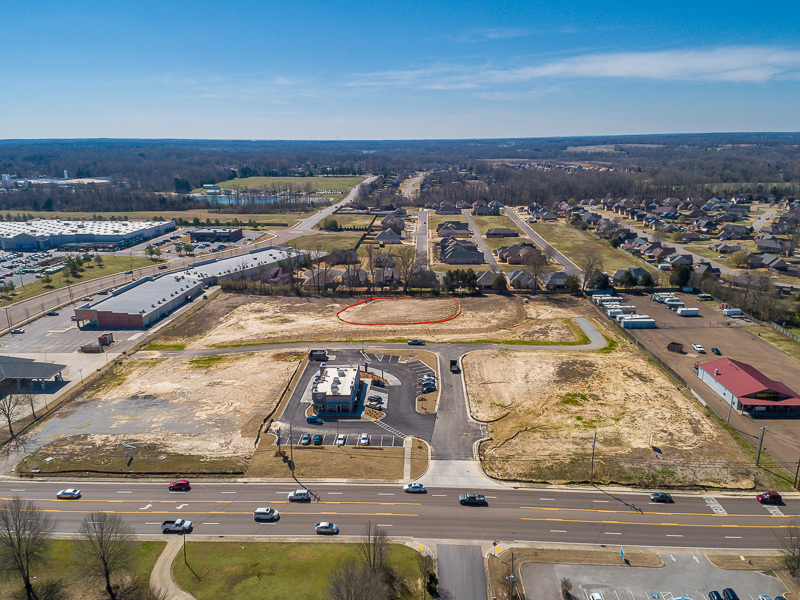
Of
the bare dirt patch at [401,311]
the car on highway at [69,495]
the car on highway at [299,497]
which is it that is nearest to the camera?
the car on highway at [299,497]

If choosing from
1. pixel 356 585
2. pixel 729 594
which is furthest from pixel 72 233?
pixel 729 594

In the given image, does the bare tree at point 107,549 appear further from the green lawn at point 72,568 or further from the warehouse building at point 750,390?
the warehouse building at point 750,390

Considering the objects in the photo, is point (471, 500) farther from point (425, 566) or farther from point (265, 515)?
point (265, 515)

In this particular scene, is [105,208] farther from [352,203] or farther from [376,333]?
[376,333]

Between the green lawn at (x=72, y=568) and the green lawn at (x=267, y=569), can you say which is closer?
the green lawn at (x=267, y=569)

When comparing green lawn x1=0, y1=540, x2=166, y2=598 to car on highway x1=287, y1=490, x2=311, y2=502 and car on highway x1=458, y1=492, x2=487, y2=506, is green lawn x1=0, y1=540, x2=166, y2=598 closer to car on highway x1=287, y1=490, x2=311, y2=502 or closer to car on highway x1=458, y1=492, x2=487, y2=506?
car on highway x1=287, y1=490, x2=311, y2=502

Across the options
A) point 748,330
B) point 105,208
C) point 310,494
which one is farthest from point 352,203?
point 310,494

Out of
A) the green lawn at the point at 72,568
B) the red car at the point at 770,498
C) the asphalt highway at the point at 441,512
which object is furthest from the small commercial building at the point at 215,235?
the red car at the point at 770,498
